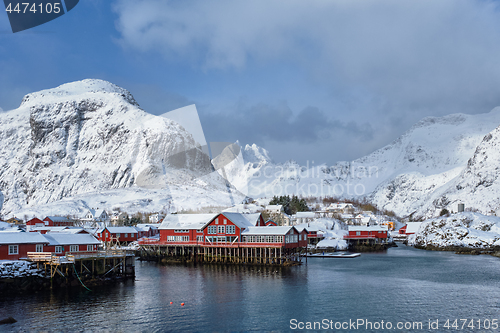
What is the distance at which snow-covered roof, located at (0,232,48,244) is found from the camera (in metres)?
45.5

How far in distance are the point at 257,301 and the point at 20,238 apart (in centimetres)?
2936

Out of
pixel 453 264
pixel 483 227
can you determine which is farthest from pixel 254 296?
pixel 483 227

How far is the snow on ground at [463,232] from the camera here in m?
96.2

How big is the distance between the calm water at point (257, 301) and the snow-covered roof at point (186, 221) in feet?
68.9

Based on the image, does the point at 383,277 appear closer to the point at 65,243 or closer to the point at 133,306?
the point at 133,306

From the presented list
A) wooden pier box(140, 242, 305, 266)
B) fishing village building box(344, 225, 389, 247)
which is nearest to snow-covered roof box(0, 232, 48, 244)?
wooden pier box(140, 242, 305, 266)

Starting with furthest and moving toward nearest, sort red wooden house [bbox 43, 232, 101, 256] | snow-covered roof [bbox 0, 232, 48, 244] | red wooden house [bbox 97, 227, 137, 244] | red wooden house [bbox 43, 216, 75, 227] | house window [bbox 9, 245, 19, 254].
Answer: red wooden house [bbox 43, 216, 75, 227]
red wooden house [bbox 97, 227, 137, 244]
red wooden house [bbox 43, 232, 101, 256]
snow-covered roof [bbox 0, 232, 48, 244]
house window [bbox 9, 245, 19, 254]

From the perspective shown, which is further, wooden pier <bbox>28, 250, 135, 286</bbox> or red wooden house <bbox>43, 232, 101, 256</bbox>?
red wooden house <bbox>43, 232, 101, 256</bbox>

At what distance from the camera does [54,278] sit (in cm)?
4469

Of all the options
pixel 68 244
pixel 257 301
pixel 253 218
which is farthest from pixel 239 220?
→ pixel 257 301

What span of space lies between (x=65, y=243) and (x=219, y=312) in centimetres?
2577

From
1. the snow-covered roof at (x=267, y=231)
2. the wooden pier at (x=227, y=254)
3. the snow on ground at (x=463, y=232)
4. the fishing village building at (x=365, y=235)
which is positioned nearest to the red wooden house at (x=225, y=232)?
the snow-covered roof at (x=267, y=231)

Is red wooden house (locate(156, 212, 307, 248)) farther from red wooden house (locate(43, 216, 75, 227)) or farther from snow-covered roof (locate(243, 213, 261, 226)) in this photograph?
red wooden house (locate(43, 216, 75, 227))

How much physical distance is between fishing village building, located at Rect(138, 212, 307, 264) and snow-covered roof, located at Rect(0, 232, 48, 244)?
30.6 m
